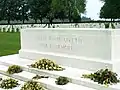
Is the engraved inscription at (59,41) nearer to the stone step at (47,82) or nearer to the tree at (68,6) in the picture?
the stone step at (47,82)

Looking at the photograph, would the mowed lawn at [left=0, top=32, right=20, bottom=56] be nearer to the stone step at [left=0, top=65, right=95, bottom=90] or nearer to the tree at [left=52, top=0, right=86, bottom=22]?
the stone step at [left=0, top=65, right=95, bottom=90]

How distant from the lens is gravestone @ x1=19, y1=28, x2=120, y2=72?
6294 millimetres

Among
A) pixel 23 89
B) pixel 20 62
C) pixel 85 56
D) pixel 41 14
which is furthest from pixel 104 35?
pixel 41 14

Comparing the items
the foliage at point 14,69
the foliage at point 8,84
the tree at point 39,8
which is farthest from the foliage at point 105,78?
the tree at point 39,8

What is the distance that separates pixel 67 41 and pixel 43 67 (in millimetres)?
1004

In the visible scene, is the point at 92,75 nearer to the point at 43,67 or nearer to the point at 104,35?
the point at 104,35

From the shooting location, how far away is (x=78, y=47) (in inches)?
276

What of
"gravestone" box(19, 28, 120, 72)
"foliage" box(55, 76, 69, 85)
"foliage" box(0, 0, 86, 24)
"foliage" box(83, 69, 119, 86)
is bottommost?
"foliage" box(55, 76, 69, 85)

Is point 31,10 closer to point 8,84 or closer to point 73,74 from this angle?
point 8,84

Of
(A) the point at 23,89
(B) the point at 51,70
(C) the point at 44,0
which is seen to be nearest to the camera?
(A) the point at 23,89

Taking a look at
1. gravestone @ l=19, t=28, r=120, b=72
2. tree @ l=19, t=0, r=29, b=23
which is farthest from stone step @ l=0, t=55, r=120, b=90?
tree @ l=19, t=0, r=29, b=23

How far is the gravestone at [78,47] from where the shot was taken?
248 inches

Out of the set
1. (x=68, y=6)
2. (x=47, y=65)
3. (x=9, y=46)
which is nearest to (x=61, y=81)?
(x=47, y=65)

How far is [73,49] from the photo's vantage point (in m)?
7.15
